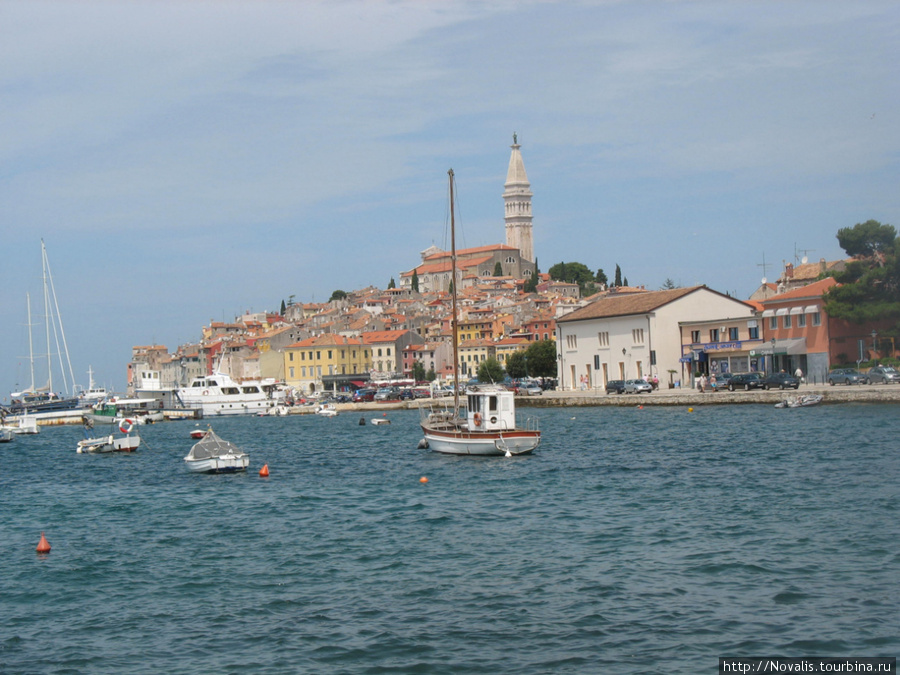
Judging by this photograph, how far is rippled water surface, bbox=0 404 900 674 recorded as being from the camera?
11.0 m

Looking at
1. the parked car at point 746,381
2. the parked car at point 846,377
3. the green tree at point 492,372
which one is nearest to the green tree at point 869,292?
the parked car at point 846,377

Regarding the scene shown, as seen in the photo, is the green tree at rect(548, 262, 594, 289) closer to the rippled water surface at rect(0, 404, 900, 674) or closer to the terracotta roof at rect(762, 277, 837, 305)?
the terracotta roof at rect(762, 277, 837, 305)

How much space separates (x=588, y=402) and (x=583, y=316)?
11445 mm

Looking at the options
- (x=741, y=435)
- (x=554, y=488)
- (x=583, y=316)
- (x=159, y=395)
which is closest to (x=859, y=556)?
(x=554, y=488)

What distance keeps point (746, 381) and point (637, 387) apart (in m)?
7.88

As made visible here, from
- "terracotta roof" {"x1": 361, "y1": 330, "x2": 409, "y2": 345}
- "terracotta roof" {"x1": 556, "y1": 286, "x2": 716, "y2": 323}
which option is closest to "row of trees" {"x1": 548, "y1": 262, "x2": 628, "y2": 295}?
"terracotta roof" {"x1": 361, "y1": 330, "x2": 409, "y2": 345}

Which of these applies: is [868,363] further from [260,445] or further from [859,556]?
[859,556]

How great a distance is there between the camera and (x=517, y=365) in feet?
318

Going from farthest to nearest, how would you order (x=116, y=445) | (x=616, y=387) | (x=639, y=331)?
(x=639, y=331) → (x=616, y=387) → (x=116, y=445)

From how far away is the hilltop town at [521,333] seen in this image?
190 feet

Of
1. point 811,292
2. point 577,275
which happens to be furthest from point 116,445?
point 577,275

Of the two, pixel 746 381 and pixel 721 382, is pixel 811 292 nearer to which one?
pixel 721 382

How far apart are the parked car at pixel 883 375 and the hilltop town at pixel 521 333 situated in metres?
5.63

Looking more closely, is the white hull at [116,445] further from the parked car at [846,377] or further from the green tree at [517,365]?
the green tree at [517,365]
